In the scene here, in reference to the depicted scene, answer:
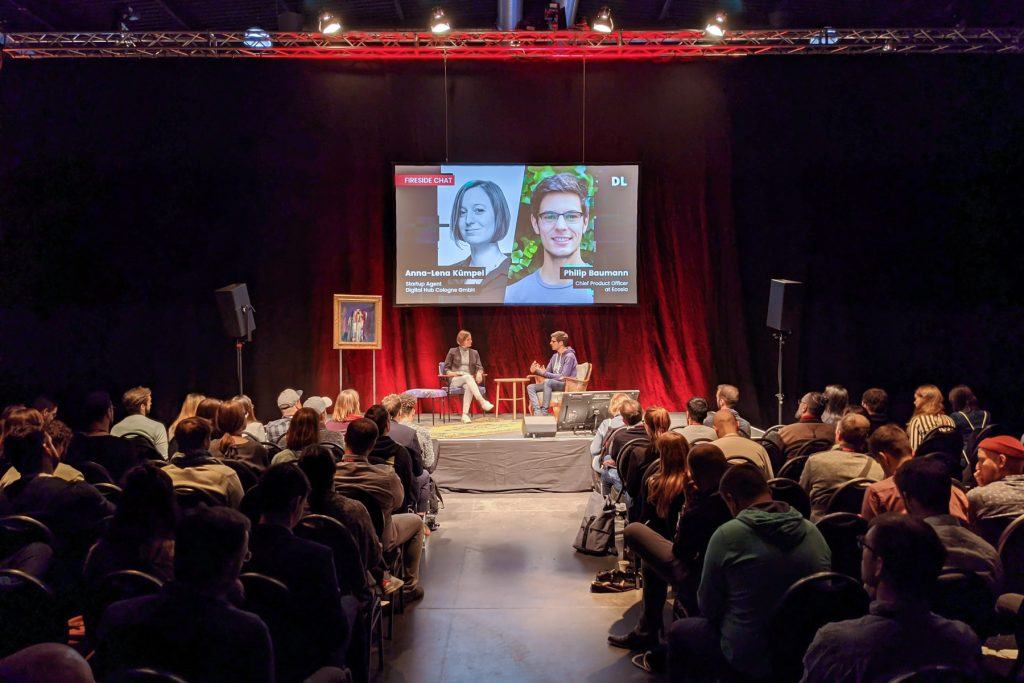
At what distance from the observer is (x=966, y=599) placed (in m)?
2.79

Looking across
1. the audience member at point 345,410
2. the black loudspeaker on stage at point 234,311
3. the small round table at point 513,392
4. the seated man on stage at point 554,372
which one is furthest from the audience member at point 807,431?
the black loudspeaker on stage at point 234,311

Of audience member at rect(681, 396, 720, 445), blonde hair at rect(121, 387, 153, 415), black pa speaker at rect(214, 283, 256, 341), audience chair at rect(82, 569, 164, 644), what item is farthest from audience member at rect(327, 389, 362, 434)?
audience chair at rect(82, 569, 164, 644)

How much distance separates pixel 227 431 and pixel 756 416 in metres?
7.25

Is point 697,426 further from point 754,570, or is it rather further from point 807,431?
point 754,570

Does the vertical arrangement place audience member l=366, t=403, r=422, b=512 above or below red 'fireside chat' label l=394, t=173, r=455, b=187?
below

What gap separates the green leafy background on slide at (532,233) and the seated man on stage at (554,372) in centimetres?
91

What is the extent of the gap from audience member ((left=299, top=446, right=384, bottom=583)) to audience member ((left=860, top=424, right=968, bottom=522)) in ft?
6.60

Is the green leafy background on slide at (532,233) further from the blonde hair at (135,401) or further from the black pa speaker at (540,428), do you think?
the blonde hair at (135,401)

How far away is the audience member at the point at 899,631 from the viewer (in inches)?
79.7

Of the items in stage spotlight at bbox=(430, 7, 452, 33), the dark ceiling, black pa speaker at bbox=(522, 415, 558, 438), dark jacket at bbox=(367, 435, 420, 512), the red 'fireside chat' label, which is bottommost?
black pa speaker at bbox=(522, 415, 558, 438)

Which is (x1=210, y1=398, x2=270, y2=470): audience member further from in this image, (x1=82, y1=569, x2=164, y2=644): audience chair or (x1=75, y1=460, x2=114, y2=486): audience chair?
(x1=82, y1=569, x2=164, y2=644): audience chair

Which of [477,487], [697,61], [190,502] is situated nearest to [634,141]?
[697,61]

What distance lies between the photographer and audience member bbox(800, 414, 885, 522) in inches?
167

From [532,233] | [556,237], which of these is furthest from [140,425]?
[556,237]
